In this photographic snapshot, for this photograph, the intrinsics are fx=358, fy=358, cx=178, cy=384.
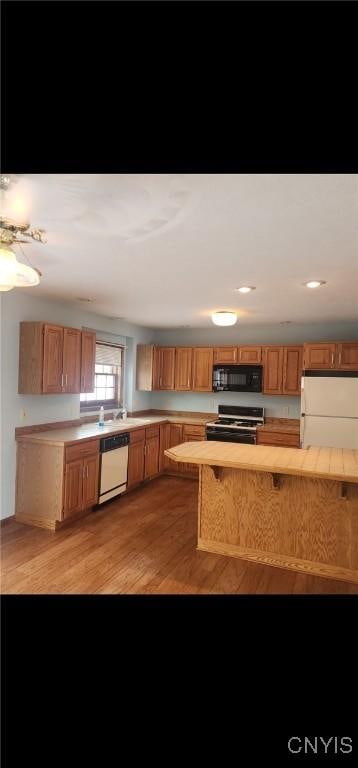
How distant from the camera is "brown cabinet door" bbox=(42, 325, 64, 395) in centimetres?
353

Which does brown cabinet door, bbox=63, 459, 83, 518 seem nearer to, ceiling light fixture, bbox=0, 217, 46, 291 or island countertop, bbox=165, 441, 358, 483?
island countertop, bbox=165, 441, 358, 483

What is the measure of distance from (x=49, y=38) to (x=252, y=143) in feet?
1.22

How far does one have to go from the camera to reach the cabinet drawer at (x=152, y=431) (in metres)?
5.03

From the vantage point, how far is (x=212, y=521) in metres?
3.06

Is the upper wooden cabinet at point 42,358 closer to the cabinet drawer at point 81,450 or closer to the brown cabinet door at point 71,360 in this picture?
the brown cabinet door at point 71,360

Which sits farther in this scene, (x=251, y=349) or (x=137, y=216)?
(x=251, y=349)

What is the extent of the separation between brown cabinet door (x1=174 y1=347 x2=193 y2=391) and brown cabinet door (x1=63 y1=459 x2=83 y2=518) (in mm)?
2533

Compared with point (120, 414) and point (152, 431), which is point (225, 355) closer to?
point (152, 431)

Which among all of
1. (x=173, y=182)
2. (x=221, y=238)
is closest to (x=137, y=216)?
(x=173, y=182)

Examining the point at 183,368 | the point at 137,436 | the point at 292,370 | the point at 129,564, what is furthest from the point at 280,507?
the point at 183,368

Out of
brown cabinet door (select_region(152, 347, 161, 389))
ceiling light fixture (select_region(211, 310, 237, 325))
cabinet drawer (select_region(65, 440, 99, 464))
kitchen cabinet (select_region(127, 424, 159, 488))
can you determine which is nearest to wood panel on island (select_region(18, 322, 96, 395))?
cabinet drawer (select_region(65, 440, 99, 464))

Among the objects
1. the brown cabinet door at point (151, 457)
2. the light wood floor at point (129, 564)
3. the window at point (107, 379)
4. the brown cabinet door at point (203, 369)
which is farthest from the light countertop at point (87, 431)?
the light wood floor at point (129, 564)

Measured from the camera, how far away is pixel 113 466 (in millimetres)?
4199

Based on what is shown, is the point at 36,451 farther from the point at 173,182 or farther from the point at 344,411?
the point at 344,411
